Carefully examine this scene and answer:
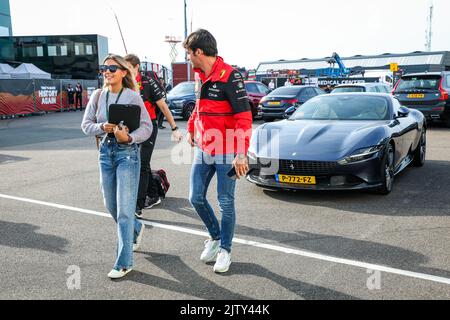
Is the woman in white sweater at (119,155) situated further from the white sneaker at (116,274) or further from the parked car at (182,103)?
the parked car at (182,103)

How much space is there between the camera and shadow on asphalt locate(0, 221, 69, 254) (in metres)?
4.63

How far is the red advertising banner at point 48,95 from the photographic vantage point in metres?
25.3

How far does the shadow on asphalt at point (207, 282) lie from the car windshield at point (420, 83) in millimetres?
12473

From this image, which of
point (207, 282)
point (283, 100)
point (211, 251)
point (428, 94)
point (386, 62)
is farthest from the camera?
point (386, 62)

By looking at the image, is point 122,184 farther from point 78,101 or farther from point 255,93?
point 78,101

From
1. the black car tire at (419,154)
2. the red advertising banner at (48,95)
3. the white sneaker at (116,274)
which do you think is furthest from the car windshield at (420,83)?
the red advertising banner at (48,95)

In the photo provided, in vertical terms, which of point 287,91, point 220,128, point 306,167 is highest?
point 220,128

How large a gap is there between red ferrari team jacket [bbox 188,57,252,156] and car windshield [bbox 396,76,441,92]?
40.8 feet

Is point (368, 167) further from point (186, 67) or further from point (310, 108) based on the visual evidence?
point (186, 67)

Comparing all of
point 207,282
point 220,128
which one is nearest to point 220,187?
point 220,128

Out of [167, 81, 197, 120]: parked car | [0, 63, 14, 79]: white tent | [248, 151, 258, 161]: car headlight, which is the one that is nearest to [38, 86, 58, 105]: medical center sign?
[0, 63, 14, 79]: white tent

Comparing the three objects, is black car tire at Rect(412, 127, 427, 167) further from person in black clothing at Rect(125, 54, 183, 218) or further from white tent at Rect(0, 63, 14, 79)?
white tent at Rect(0, 63, 14, 79)

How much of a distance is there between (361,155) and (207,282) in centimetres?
315

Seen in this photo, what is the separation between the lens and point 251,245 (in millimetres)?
4598
